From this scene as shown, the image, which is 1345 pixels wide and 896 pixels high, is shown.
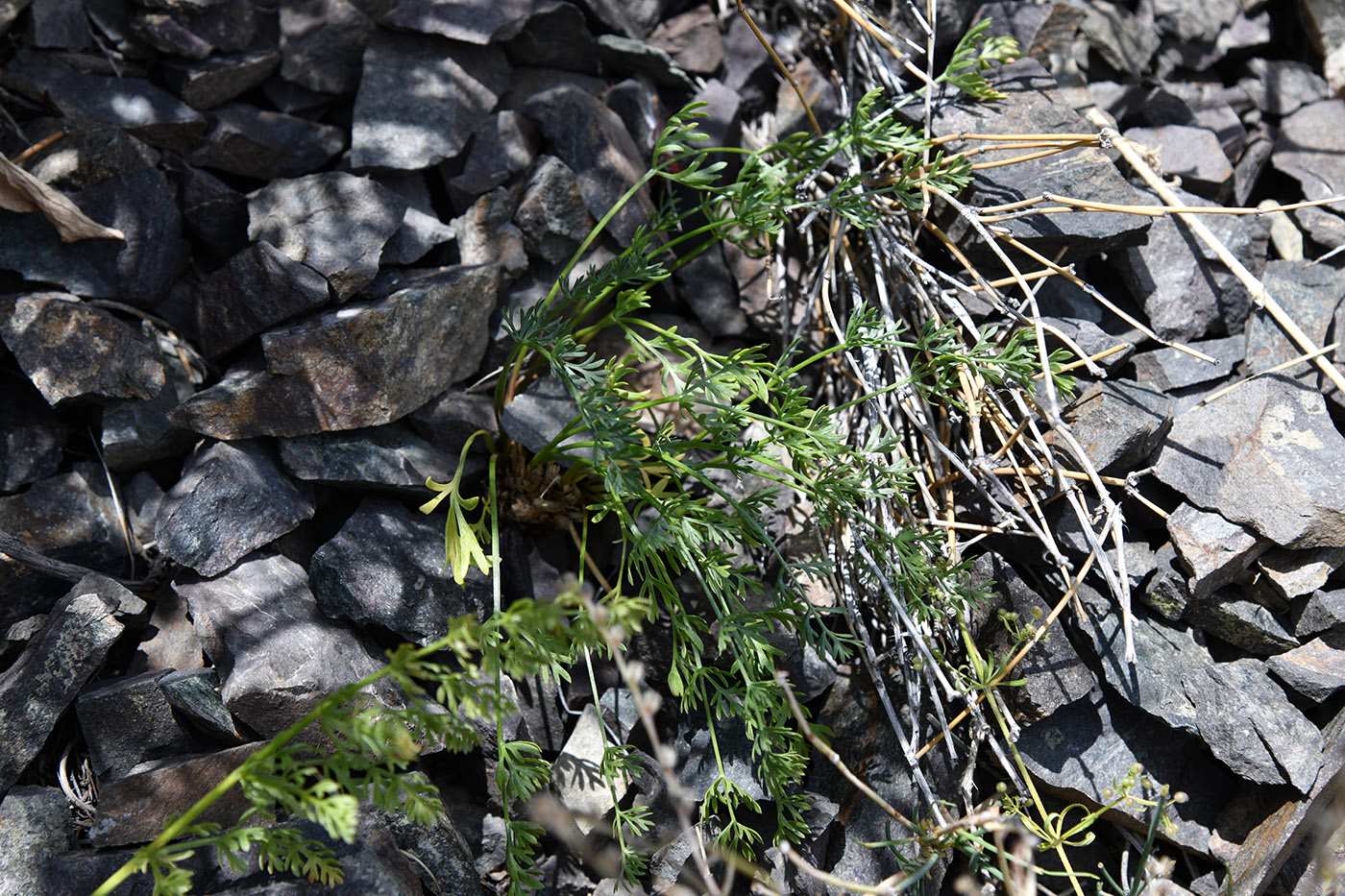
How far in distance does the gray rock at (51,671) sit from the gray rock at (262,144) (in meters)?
1.58

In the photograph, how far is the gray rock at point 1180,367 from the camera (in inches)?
121

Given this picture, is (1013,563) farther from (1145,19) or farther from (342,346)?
(1145,19)

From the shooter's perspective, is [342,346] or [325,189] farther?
[325,189]

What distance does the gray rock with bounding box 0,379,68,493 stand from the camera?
2732mm

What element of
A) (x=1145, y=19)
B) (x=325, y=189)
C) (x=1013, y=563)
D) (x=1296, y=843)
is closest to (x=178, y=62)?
(x=325, y=189)

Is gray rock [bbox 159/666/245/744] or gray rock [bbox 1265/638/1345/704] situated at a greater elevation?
gray rock [bbox 159/666/245/744]

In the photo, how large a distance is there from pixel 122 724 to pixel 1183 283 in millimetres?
3701

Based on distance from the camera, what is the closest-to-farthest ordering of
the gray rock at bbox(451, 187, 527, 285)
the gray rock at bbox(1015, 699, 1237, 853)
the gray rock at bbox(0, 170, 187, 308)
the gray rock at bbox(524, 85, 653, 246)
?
the gray rock at bbox(1015, 699, 1237, 853) → the gray rock at bbox(0, 170, 187, 308) → the gray rock at bbox(451, 187, 527, 285) → the gray rock at bbox(524, 85, 653, 246)

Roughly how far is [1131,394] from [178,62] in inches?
139

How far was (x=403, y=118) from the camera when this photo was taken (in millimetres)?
3238

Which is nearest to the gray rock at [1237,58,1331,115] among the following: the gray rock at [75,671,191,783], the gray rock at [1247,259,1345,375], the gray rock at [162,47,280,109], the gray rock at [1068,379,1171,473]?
the gray rock at [1247,259,1345,375]

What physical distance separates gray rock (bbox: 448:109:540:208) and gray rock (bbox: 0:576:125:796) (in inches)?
70.7

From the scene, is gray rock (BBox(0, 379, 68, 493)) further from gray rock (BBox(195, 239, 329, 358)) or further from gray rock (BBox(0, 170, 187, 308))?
gray rock (BBox(195, 239, 329, 358))

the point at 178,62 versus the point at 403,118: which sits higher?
the point at 178,62
